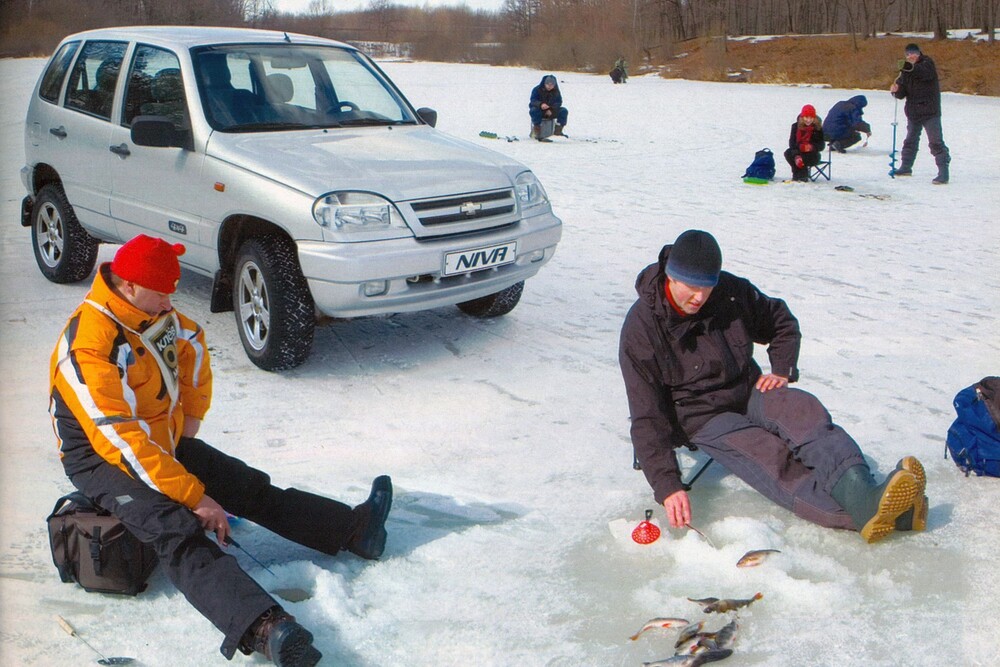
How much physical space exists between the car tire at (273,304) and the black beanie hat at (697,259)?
230cm

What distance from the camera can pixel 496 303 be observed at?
627 cm

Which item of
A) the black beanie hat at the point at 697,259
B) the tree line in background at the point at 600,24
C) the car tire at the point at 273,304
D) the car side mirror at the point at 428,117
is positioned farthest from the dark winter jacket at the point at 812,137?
the tree line in background at the point at 600,24

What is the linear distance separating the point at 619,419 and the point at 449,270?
3.96 feet

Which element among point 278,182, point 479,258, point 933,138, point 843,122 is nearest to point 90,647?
point 278,182

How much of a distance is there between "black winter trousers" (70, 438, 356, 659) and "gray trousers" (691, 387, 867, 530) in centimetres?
150

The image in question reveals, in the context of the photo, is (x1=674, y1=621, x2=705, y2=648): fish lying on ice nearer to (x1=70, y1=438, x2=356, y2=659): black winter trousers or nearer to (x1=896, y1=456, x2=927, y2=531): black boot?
(x1=896, y1=456, x2=927, y2=531): black boot

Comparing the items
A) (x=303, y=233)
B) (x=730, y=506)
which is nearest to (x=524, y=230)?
(x=303, y=233)

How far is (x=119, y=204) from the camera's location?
6031 mm

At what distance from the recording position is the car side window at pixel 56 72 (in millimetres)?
6754

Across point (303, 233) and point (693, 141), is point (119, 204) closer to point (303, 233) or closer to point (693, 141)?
point (303, 233)

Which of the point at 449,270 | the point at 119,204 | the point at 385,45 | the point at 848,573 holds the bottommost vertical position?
the point at 848,573

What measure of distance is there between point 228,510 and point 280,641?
2.71 ft

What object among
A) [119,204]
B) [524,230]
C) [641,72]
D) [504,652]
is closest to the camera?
[504,652]

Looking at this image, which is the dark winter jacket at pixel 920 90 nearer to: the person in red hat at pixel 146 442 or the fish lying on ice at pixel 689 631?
the fish lying on ice at pixel 689 631
